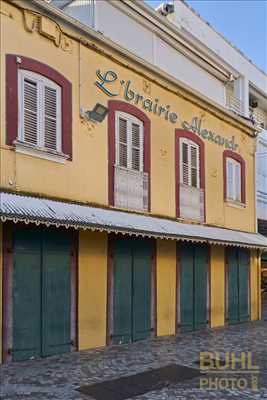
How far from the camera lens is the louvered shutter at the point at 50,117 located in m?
9.88

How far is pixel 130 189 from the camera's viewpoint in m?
11.7

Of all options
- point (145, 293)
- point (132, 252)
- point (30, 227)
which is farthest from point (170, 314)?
point (30, 227)

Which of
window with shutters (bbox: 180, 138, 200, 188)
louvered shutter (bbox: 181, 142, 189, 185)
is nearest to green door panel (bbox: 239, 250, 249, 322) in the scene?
window with shutters (bbox: 180, 138, 200, 188)

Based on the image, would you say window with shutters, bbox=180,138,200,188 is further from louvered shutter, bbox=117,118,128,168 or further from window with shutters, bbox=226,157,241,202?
louvered shutter, bbox=117,118,128,168

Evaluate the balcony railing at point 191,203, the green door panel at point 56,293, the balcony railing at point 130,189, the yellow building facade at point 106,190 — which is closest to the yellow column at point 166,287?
the yellow building facade at point 106,190

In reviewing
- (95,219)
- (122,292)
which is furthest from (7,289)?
(122,292)

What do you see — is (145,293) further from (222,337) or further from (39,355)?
(39,355)

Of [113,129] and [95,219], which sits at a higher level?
[113,129]

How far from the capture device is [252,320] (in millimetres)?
16906

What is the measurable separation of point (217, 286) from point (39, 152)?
25.7ft

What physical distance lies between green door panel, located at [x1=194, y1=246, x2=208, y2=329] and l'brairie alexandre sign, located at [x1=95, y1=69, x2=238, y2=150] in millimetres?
3512

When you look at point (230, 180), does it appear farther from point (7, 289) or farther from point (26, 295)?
point (7, 289)

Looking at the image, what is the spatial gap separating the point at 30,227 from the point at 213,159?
7.58m

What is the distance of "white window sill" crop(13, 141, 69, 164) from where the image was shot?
29.8 ft
